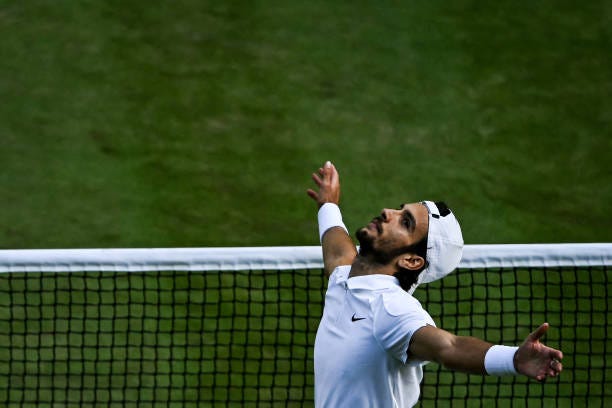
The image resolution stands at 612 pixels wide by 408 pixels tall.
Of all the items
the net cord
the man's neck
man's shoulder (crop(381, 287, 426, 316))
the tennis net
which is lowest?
the tennis net

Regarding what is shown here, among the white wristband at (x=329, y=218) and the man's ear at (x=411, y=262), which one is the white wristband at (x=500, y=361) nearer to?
the man's ear at (x=411, y=262)

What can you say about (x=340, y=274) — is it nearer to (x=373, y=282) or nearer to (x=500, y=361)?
(x=373, y=282)

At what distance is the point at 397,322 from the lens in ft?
17.0

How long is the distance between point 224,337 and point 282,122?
3.41 meters

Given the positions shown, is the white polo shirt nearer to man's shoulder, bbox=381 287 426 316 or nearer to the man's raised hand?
man's shoulder, bbox=381 287 426 316

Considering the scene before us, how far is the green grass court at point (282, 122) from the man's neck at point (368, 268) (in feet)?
12.7

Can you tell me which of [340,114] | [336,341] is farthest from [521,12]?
[336,341]

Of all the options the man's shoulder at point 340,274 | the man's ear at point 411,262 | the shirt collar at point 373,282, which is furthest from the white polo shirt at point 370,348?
the man's shoulder at point 340,274

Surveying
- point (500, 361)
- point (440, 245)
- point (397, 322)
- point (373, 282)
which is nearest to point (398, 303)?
point (397, 322)

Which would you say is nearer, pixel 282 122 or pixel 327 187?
pixel 327 187

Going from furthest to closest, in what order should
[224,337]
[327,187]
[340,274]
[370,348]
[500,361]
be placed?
[224,337] < [327,187] < [340,274] < [370,348] < [500,361]

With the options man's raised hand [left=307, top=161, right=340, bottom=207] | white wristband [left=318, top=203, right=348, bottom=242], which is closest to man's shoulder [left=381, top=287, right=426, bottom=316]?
white wristband [left=318, top=203, right=348, bottom=242]

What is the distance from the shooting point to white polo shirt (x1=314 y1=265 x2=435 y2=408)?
521 cm

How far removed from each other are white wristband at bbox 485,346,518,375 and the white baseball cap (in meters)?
1.03
